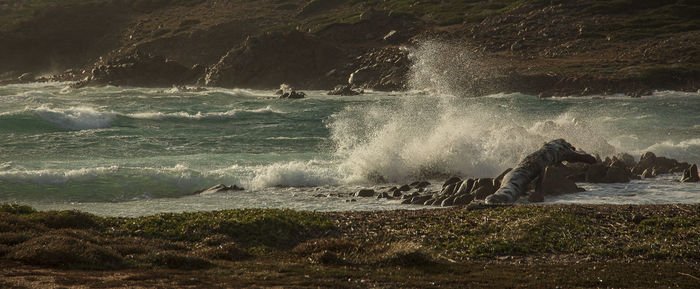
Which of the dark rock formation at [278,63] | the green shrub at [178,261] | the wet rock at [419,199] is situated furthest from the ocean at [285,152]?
the dark rock formation at [278,63]

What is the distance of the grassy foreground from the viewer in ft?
37.0

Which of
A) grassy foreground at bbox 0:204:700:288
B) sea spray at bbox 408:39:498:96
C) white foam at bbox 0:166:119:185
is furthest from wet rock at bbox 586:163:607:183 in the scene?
sea spray at bbox 408:39:498:96

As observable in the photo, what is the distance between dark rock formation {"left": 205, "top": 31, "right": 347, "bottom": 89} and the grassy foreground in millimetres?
69537

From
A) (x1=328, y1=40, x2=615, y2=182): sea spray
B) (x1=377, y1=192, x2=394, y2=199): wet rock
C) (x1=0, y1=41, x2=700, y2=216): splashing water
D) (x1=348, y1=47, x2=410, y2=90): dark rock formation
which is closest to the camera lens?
(x1=377, y1=192, x2=394, y2=199): wet rock

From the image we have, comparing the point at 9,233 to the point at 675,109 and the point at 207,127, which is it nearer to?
the point at 207,127

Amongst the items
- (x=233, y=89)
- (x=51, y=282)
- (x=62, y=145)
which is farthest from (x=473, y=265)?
(x=233, y=89)

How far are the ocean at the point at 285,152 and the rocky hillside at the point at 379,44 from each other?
2096 cm

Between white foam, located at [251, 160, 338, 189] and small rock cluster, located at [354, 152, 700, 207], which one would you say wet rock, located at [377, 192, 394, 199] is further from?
white foam, located at [251, 160, 338, 189]

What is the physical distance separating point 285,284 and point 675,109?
4844 centimetres

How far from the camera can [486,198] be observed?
20.3 meters

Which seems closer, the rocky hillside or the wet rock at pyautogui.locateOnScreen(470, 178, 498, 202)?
the wet rock at pyautogui.locateOnScreen(470, 178, 498, 202)

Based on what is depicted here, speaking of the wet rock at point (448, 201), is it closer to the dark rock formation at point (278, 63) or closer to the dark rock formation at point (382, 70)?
the dark rock formation at point (382, 70)

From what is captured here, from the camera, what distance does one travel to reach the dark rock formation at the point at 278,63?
8700cm

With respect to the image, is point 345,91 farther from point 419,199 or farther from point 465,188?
point 419,199
